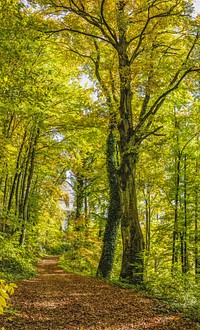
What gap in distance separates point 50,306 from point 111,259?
6.70 m

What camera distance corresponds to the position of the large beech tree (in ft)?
25.7

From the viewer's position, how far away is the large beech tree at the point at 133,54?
785 centimetres

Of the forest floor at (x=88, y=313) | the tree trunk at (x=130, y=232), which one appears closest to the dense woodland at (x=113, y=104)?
the tree trunk at (x=130, y=232)

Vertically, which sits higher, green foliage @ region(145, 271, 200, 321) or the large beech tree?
the large beech tree

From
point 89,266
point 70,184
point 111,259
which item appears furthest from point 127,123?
point 70,184

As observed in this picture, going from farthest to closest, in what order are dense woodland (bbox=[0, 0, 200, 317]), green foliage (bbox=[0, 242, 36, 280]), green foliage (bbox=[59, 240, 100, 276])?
green foliage (bbox=[59, 240, 100, 276]) < green foliage (bbox=[0, 242, 36, 280]) < dense woodland (bbox=[0, 0, 200, 317])

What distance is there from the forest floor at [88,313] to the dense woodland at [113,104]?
70cm

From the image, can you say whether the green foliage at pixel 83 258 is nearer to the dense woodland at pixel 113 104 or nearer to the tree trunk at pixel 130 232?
the dense woodland at pixel 113 104

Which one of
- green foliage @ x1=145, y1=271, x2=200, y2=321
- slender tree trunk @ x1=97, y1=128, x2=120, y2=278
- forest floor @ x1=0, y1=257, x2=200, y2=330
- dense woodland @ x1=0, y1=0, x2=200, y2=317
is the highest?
dense woodland @ x1=0, y1=0, x2=200, y2=317

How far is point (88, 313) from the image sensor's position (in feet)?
14.4

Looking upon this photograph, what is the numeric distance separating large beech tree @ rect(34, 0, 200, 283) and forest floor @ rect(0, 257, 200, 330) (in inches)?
92.0

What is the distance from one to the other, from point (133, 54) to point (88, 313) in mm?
7069

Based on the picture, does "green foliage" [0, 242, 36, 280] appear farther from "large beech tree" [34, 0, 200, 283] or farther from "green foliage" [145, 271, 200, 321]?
"green foliage" [145, 271, 200, 321]

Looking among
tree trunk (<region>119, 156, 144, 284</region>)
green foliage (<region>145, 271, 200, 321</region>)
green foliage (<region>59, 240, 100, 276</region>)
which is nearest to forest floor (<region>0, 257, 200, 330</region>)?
green foliage (<region>145, 271, 200, 321</region>)
